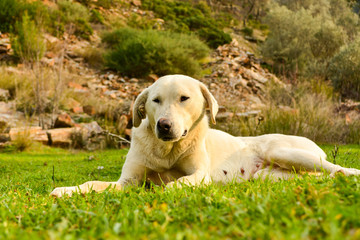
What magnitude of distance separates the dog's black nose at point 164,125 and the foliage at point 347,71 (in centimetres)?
1499

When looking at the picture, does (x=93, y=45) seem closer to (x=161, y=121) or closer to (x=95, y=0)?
(x=95, y=0)

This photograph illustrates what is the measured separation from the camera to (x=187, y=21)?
92.9 feet

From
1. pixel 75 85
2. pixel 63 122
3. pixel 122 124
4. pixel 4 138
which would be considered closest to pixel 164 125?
pixel 122 124

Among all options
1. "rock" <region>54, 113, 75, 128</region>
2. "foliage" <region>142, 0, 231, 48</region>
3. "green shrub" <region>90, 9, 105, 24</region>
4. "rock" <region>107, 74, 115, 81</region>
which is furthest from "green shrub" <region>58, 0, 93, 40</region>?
"rock" <region>54, 113, 75, 128</region>

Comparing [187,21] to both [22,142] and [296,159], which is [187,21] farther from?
[296,159]

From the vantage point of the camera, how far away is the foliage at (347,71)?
1600 centimetres

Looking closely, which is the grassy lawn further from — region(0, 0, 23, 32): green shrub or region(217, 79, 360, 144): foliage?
region(0, 0, 23, 32): green shrub

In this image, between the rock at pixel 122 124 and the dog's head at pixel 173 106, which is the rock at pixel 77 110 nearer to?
the rock at pixel 122 124

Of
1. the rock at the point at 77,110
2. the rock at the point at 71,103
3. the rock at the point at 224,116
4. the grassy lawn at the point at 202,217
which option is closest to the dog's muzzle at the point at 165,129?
the grassy lawn at the point at 202,217

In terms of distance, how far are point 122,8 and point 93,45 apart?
29.3 feet

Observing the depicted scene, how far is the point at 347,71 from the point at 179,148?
53.5ft

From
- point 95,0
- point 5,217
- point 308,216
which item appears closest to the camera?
point 308,216

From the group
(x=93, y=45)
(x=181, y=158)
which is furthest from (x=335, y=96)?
(x=93, y=45)

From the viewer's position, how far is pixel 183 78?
364 cm
